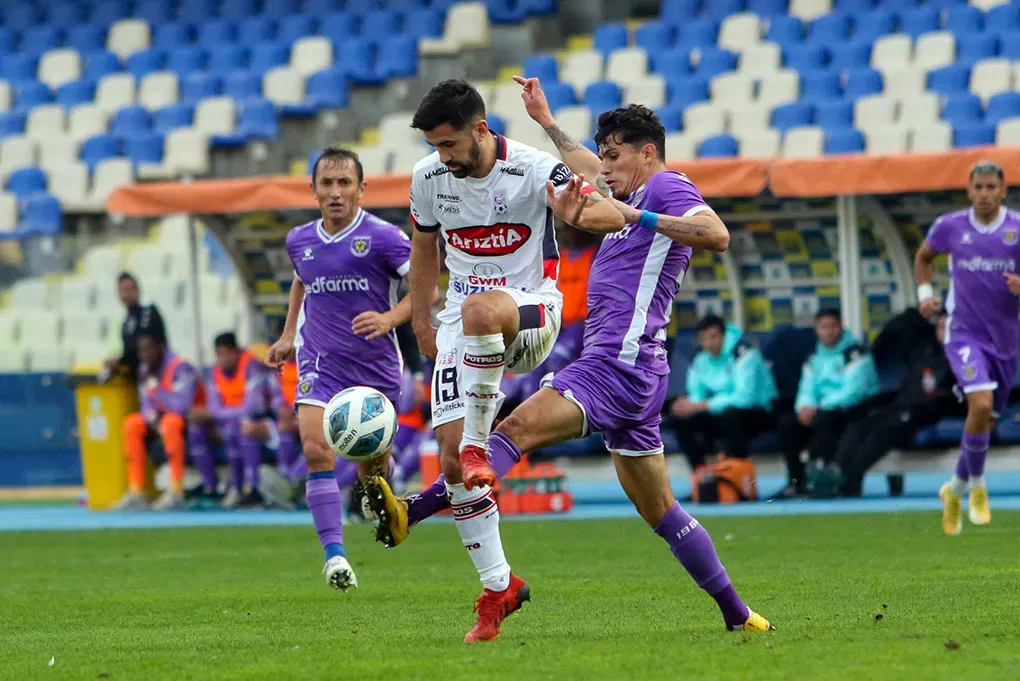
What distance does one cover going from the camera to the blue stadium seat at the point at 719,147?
61.0 feet

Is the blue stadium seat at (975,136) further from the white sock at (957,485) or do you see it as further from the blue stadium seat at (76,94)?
the blue stadium seat at (76,94)

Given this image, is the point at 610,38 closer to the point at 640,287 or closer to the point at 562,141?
the point at 562,141

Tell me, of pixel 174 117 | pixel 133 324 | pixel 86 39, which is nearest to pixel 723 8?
pixel 174 117

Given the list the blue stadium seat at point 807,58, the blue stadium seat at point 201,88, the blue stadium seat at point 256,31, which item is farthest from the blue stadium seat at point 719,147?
the blue stadium seat at point 256,31

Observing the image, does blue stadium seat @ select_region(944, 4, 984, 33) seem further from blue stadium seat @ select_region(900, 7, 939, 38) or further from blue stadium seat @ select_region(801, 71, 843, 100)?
blue stadium seat @ select_region(801, 71, 843, 100)

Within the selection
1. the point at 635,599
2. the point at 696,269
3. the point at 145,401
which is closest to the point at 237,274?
the point at 145,401

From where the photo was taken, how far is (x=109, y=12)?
27.0m

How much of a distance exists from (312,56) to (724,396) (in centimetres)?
1054

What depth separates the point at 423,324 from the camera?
7.29m

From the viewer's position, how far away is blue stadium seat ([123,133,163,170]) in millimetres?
23203

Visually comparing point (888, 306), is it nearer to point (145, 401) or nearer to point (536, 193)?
point (145, 401)

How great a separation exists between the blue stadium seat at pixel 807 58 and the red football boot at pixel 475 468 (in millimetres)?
14385

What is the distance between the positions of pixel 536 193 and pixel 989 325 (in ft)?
18.4

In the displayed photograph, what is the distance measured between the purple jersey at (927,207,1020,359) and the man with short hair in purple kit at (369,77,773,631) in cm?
524
